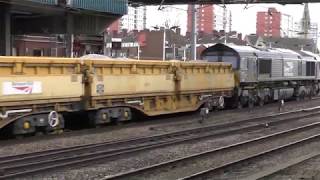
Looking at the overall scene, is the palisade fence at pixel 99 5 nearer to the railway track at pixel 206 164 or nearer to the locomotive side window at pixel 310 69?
the locomotive side window at pixel 310 69

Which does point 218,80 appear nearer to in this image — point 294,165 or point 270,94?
point 270,94

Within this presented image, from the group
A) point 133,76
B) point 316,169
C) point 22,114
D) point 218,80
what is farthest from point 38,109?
point 218,80

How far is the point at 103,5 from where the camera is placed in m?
39.9

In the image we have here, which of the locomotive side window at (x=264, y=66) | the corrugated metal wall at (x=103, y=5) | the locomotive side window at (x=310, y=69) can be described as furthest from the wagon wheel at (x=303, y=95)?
the corrugated metal wall at (x=103, y=5)

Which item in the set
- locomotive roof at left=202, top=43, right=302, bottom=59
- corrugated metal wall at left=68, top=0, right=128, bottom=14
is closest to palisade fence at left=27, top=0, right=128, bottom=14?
corrugated metal wall at left=68, top=0, right=128, bottom=14

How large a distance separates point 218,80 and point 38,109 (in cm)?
1259

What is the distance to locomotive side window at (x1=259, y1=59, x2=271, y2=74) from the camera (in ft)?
106

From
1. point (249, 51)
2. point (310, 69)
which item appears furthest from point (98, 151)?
point (310, 69)

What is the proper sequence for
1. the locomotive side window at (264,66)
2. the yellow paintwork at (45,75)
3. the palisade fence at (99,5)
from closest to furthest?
the yellow paintwork at (45,75) → the locomotive side window at (264,66) → the palisade fence at (99,5)

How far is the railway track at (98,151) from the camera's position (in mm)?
11891

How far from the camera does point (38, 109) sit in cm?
1758

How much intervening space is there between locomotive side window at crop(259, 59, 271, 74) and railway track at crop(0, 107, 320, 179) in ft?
35.5

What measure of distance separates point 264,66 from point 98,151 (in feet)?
65.8

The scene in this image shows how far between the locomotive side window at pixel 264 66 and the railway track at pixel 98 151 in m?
10.8
